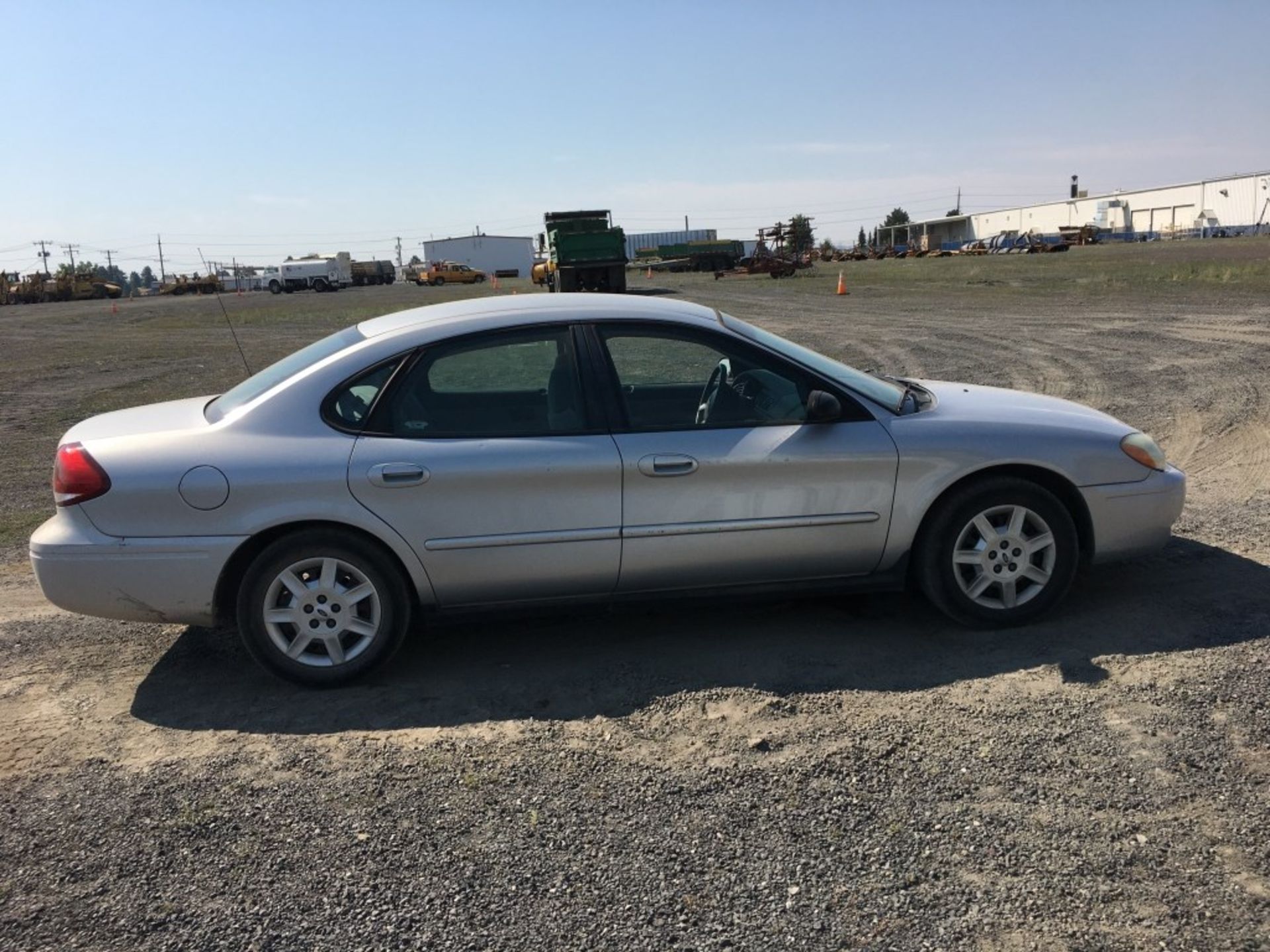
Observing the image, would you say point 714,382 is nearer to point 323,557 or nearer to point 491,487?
point 491,487

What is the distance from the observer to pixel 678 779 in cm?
340

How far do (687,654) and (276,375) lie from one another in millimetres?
2258

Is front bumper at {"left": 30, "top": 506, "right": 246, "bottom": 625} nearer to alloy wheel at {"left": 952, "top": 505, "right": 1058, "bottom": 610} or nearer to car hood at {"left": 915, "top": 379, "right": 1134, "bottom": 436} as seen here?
alloy wheel at {"left": 952, "top": 505, "right": 1058, "bottom": 610}

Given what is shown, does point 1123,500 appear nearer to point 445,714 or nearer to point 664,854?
point 664,854

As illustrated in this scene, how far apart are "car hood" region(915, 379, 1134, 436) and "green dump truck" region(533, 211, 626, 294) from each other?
29.0m

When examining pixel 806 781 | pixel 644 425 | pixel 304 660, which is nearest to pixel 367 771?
pixel 304 660

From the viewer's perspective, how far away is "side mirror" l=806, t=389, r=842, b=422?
4387 millimetres

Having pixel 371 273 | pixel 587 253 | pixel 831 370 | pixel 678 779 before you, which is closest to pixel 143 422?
pixel 678 779

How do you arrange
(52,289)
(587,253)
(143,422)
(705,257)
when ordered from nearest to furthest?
(143,422), (587,253), (705,257), (52,289)

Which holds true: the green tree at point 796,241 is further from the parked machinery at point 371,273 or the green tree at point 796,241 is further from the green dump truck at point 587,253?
the parked machinery at point 371,273

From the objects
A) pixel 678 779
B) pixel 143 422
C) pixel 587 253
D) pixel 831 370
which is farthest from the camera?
pixel 587 253

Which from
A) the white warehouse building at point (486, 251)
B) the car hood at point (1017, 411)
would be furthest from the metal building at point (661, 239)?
the car hood at point (1017, 411)

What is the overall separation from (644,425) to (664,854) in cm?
195

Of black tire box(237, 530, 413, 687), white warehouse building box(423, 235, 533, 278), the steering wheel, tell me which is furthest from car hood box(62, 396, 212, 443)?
white warehouse building box(423, 235, 533, 278)
